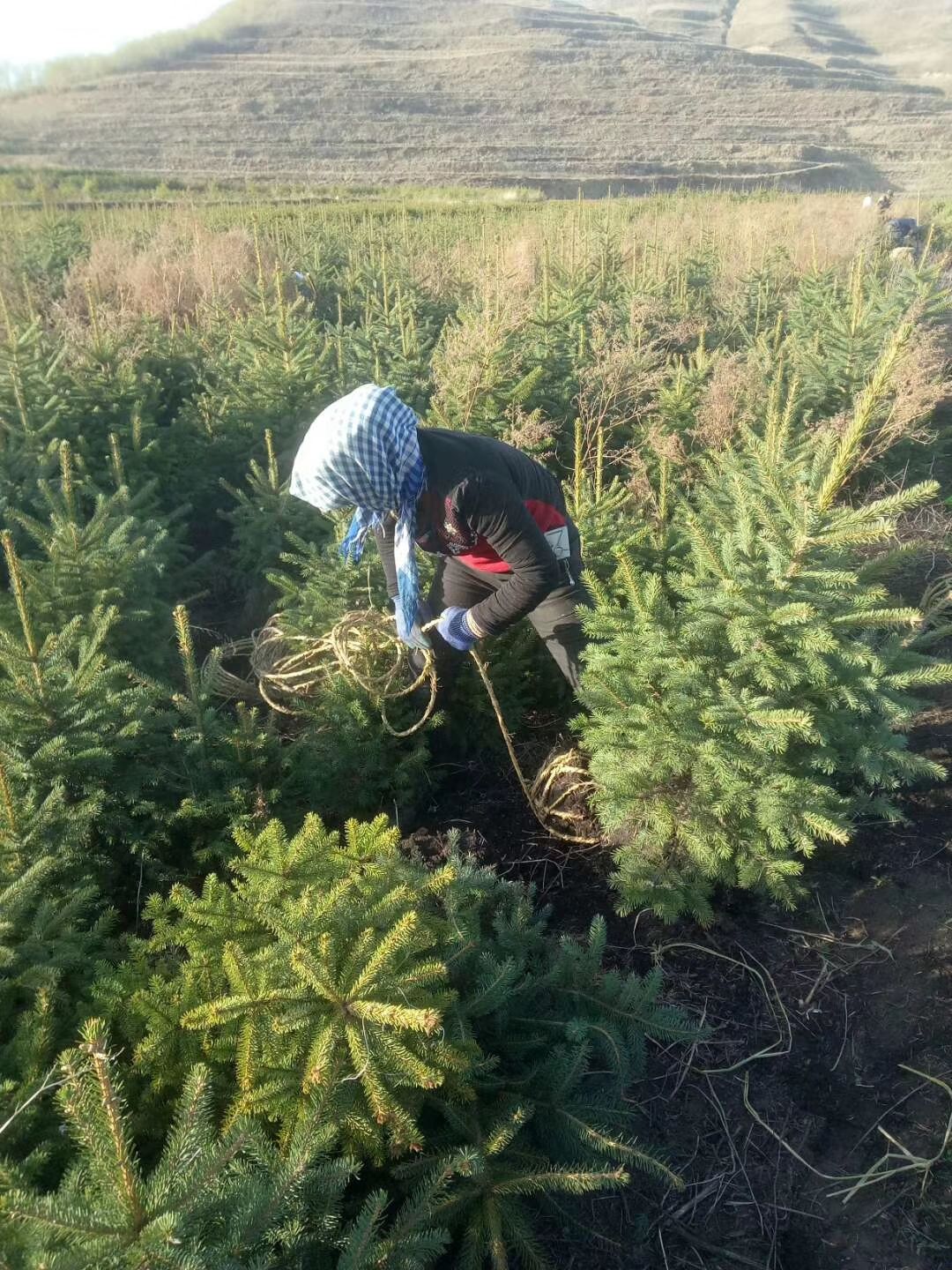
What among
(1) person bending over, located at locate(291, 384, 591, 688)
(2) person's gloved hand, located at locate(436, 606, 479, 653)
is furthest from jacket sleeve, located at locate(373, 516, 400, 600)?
(2) person's gloved hand, located at locate(436, 606, 479, 653)

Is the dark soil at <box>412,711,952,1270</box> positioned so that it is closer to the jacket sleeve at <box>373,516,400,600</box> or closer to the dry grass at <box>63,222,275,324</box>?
the jacket sleeve at <box>373,516,400,600</box>

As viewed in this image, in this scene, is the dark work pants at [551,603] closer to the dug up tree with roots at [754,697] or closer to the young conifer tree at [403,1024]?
the dug up tree with roots at [754,697]

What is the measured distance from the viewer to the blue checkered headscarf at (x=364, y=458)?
2.53m

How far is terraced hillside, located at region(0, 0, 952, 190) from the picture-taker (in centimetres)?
3553

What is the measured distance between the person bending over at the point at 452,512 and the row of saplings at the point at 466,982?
0.30 meters

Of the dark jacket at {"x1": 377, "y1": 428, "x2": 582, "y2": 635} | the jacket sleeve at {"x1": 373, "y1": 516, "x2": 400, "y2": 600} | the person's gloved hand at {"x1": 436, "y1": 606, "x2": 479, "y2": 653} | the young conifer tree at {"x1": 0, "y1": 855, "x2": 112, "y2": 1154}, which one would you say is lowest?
the young conifer tree at {"x1": 0, "y1": 855, "x2": 112, "y2": 1154}

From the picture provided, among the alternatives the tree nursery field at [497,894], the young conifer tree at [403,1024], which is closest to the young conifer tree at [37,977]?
the tree nursery field at [497,894]

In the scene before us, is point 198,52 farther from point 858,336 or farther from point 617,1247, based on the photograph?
point 617,1247

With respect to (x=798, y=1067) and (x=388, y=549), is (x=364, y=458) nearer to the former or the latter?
(x=388, y=549)

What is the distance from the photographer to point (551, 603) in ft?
10.9

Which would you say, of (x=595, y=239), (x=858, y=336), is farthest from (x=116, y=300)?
(x=858, y=336)

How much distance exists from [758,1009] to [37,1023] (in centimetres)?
231

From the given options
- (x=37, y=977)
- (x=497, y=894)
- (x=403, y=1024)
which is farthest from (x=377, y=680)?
(x=403, y=1024)

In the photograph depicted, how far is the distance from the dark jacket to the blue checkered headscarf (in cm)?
9
